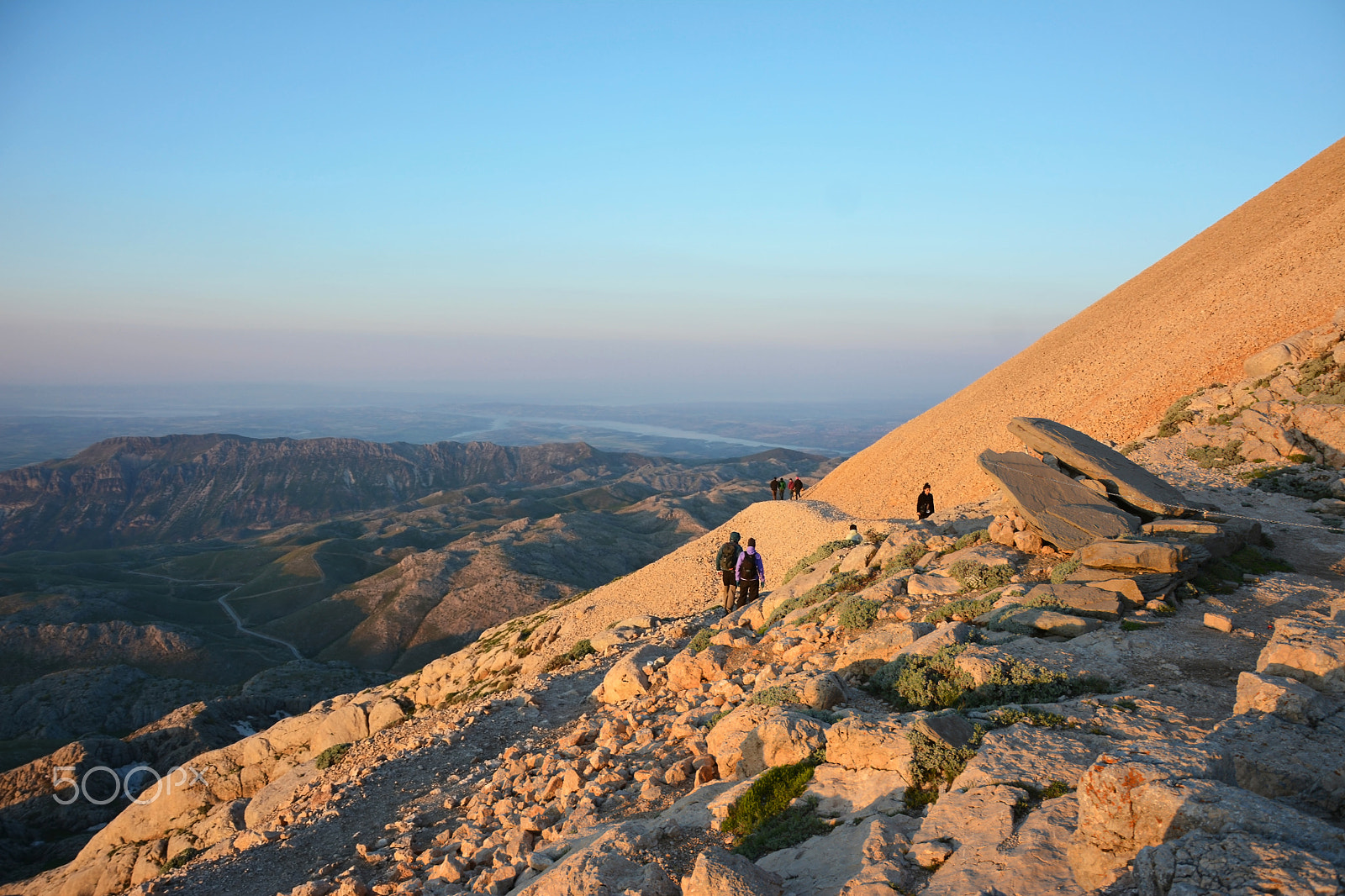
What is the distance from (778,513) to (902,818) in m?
25.4

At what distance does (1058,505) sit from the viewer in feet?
43.0

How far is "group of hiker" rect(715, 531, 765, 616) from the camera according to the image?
17.5m

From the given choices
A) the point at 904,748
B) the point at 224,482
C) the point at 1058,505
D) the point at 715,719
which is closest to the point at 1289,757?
A: the point at 904,748

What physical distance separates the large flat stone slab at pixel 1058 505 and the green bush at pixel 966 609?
7.68ft

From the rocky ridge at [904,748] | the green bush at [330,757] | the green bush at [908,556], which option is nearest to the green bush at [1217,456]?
the rocky ridge at [904,748]

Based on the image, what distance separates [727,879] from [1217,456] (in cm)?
2179

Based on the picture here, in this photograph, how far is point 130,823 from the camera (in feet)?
57.5

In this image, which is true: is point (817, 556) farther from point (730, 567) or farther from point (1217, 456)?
point (1217, 456)

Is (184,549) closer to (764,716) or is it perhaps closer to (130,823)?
(130,823)

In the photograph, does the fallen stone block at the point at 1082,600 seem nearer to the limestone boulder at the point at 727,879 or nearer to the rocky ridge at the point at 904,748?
the rocky ridge at the point at 904,748

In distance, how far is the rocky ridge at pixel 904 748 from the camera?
16.8 feet

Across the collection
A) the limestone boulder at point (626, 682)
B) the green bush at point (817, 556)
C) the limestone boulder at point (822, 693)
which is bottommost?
the limestone boulder at point (626, 682)

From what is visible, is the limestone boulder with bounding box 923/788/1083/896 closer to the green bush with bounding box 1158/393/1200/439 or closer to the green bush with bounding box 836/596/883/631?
the green bush with bounding box 836/596/883/631

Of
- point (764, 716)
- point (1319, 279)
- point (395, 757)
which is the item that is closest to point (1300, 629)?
point (764, 716)
